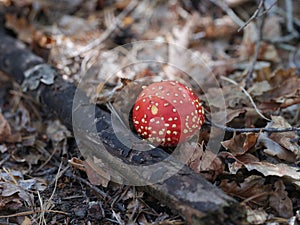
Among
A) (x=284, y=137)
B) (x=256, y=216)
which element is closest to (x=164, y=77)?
(x=284, y=137)

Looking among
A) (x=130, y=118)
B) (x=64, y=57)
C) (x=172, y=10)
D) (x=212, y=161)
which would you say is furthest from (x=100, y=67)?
(x=212, y=161)

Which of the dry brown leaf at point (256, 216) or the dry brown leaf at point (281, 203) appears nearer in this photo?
the dry brown leaf at point (256, 216)

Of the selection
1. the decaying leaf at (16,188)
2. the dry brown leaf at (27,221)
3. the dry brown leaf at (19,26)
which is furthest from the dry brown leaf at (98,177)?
the dry brown leaf at (19,26)

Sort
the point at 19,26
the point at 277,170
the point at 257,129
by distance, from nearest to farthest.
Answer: the point at 277,170 → the point at 257,129 → the point at 19,26

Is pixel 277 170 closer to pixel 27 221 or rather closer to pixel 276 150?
→ pixel 276 150

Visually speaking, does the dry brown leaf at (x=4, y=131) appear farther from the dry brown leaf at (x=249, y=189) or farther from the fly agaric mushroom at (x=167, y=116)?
the dry brown leaf at (x=249, y=189)

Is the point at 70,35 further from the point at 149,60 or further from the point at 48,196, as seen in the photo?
the point at 48,196
